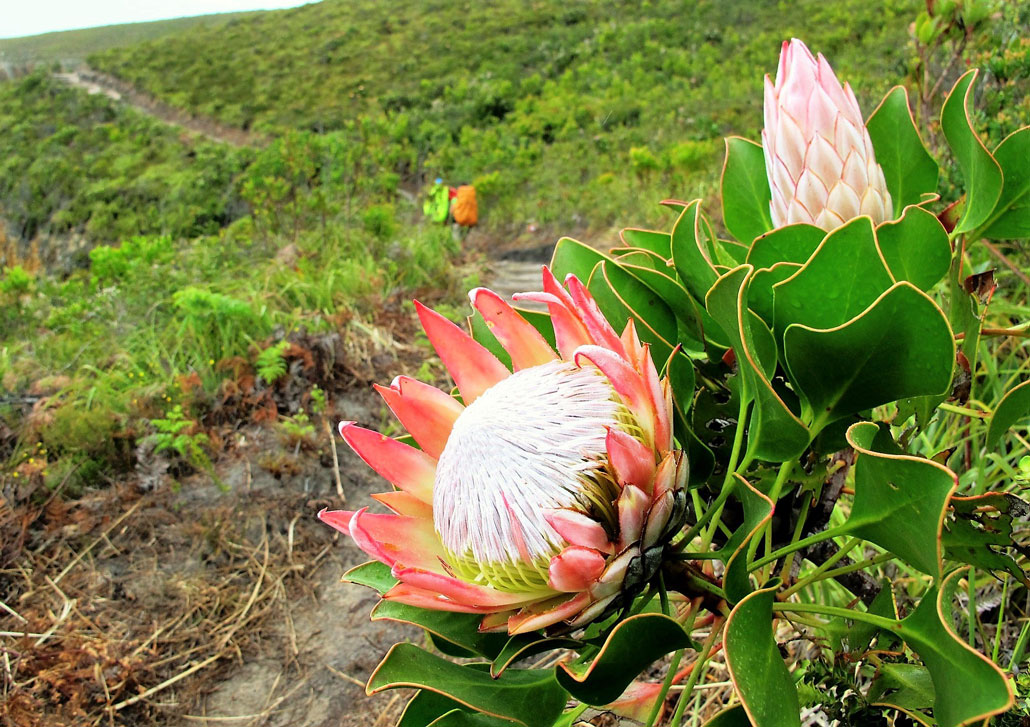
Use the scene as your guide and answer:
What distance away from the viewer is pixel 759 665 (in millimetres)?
537

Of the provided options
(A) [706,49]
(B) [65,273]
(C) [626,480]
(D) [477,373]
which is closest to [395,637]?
(D) [477,373]

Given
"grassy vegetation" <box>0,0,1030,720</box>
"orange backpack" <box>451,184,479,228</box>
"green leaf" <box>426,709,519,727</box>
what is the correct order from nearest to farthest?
"green leaf" <box>426,709,519,727</box>
"grassy vegetation" <box>0,0,1030,720</box>
"orange backpack" <box>451,184,479,228</box>

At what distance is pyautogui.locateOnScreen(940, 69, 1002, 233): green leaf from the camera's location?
2.32 feet

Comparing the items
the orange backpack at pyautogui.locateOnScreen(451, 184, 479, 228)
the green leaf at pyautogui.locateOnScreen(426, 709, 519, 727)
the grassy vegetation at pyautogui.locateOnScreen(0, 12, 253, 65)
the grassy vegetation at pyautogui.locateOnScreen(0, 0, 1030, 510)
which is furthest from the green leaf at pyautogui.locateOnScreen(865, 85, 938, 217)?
the grassy vegetation at pyautogui.locateOnScreen(0, 12, 253, 65)

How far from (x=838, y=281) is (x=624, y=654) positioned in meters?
0.33

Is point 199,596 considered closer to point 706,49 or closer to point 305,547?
point 305,547

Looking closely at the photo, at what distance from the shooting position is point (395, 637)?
6.98 feet

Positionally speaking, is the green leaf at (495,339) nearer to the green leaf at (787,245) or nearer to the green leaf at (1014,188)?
the green leaf at (787,245)

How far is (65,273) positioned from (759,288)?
54.1 feet

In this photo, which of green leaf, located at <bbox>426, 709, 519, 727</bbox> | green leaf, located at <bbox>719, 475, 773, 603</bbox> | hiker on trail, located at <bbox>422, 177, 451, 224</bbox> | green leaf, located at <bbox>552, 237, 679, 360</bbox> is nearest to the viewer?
green leaf, located at <bbox>719, 475, 773, 603</bbox>

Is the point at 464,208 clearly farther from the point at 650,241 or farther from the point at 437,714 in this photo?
the point at 437,714

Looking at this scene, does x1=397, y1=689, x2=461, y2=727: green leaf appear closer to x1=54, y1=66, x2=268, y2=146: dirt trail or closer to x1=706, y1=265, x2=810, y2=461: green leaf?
x1=706, y1=265, x2=810, y2=461: green leaf

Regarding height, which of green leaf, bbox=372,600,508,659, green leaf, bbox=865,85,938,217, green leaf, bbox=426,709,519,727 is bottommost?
green leaf, bbox=426,709,519,727

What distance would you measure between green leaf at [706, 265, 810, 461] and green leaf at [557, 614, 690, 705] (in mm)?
171
